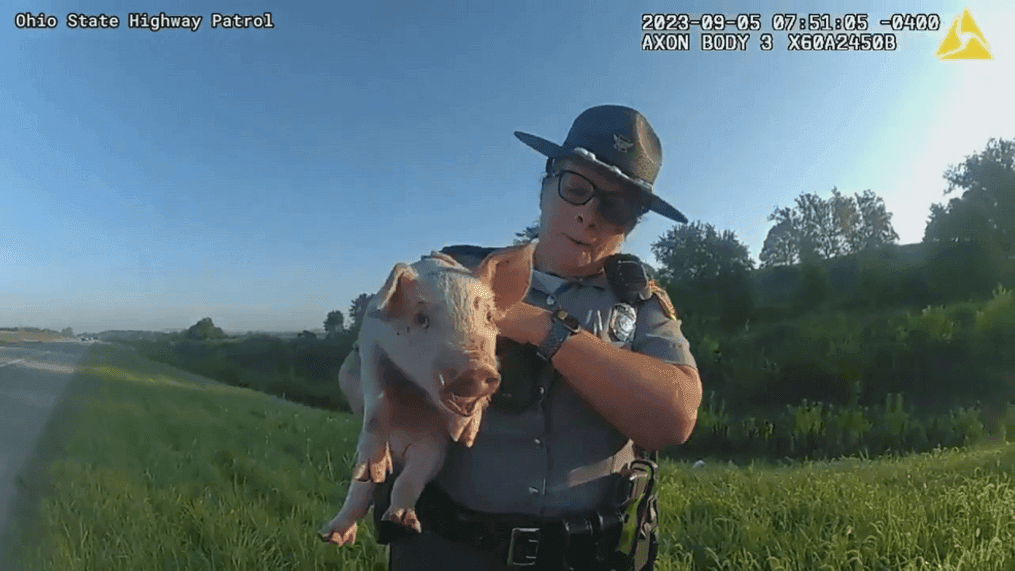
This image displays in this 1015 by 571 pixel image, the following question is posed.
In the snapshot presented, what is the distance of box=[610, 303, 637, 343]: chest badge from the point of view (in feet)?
6.56

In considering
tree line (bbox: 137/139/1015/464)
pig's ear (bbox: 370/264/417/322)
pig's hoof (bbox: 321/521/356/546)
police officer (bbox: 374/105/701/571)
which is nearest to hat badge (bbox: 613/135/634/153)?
police officer (bbox: 374/105/701/571)

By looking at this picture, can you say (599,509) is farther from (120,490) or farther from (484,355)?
(120,490)

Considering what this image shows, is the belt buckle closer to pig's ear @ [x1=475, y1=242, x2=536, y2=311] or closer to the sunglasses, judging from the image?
pig's ear @ [x1=475, y1=242, x2=536, y2=311]

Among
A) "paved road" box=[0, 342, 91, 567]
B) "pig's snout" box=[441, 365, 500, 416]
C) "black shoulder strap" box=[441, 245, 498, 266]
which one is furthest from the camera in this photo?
"paved road" box=[0, 342, 91, 567]

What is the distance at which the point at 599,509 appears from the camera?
6.62ft

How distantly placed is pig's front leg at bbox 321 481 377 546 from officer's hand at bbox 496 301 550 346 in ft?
2.33

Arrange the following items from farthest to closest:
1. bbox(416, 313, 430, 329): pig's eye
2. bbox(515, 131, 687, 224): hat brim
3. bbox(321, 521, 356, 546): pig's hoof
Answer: bbox(515, 131, 687, 224): hat brim → bbox(321, 521, 356, 546): pig's hoof → bbox(416, 313, 430, 329): pig's eye

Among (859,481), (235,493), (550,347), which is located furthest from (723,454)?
(550,347)

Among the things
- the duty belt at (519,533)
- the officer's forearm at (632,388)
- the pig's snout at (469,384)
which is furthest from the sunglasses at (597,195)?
the duty belt at (519,533)

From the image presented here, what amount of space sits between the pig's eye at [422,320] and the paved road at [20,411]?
15.0 feet

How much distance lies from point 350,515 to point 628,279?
50.4 inches

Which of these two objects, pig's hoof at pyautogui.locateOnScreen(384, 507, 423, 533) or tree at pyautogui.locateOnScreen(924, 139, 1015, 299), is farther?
tree at pyautogui.locateOnScreen(924, 139, 1015, 299)

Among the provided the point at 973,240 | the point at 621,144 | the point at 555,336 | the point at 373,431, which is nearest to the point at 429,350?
the point at 373,431

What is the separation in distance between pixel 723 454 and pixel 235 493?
12.4 meters
